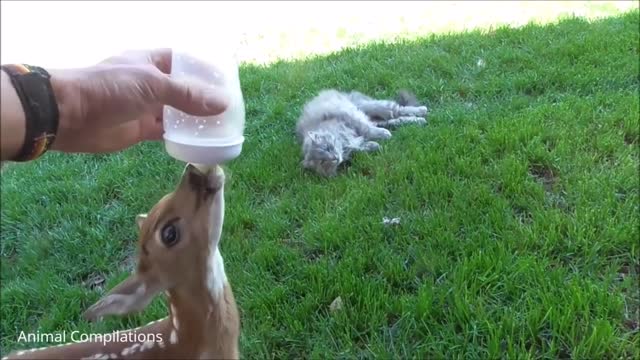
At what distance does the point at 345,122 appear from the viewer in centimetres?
458

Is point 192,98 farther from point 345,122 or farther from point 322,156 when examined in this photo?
point 345,122

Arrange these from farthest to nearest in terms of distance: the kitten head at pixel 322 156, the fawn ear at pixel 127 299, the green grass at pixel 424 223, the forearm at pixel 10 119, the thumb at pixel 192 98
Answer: the kitten head at pixel 322 156, the green grass at pixel 424 223, the fawn ear at pixel 127 299, the thumb at pixel 192 98, the forearm at pixel 10 119

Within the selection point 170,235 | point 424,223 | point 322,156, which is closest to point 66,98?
point 170,235

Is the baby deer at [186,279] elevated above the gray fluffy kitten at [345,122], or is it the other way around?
the baby deer at [186,279]

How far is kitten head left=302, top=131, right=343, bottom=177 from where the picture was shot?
4.00m

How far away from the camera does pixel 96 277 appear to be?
3426mm

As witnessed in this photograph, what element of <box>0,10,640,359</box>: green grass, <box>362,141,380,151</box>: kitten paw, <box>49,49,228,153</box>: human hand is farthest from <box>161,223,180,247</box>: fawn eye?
<box>362,141,380,151</box>: kitten paw

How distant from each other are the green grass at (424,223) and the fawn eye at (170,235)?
1060 mm

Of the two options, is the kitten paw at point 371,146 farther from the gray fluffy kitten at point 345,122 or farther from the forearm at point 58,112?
the forearm at point 58,112

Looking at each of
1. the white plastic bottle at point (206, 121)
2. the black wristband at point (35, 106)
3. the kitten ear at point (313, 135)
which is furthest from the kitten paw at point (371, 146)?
the black wristband at point (35, 106)

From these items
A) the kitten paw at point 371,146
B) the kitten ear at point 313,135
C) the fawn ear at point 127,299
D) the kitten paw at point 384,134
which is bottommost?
the kitten paw at point 384,134

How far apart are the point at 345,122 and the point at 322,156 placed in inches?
25.3

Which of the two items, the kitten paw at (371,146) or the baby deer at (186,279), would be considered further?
the kitten paw at (371,146)

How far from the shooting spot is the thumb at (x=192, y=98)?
1643mm
